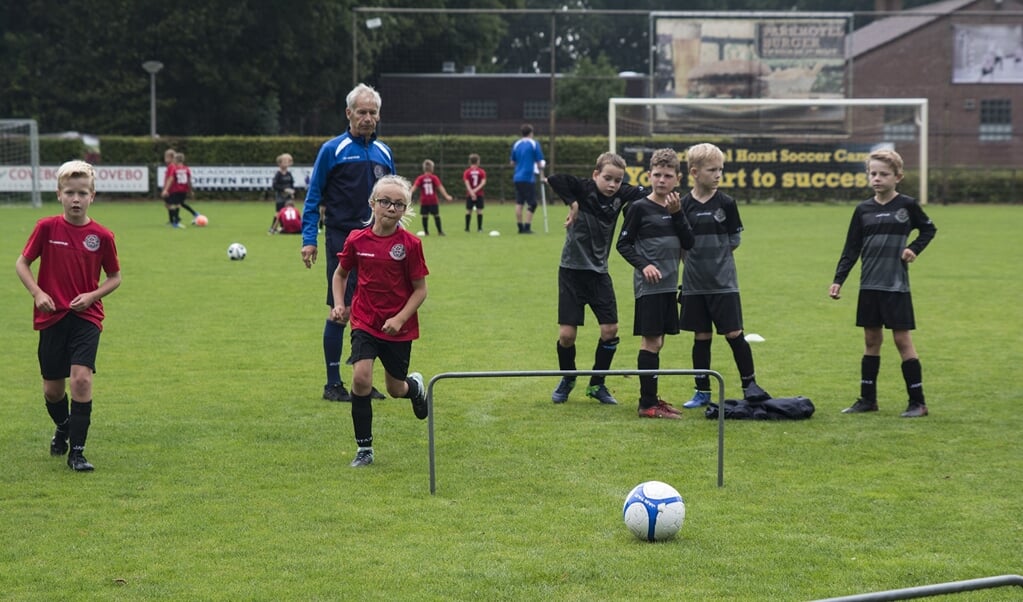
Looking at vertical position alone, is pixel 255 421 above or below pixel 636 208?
below

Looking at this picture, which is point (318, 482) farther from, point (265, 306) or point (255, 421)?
point (265, 306)

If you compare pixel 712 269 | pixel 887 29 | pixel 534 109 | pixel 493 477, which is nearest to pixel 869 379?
pixel 712 269

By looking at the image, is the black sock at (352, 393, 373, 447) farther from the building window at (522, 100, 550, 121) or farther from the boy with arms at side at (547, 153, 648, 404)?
the building window at (522, 100, 550, 121)

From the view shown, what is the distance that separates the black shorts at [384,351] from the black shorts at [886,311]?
138 inches

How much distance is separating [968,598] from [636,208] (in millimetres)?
4396

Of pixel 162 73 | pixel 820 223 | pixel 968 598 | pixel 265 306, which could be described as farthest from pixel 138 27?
pixel 968 598

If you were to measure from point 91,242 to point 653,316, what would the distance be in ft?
12.5

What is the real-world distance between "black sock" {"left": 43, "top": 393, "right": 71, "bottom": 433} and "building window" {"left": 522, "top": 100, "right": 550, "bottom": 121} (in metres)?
51.2

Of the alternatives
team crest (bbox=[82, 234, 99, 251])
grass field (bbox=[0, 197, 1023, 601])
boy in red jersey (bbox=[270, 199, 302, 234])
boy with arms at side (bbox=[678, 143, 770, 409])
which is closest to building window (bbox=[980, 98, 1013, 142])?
boy in red jersey (bbox=[270, 199, 302, 234])

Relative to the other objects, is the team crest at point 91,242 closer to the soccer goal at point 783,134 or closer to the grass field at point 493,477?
the grass field at point 493,477

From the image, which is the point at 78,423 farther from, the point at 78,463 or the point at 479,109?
the point at 479,109

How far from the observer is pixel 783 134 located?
3875cm

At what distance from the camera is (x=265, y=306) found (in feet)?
50.0

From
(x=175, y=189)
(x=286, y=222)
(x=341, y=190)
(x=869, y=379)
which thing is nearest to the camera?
(x=869, y=379)
